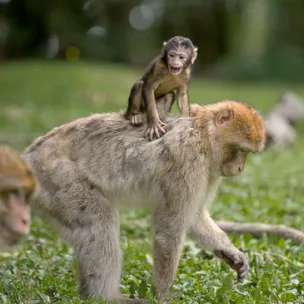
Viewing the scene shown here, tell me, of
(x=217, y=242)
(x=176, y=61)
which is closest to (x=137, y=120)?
(x=176, y=61)

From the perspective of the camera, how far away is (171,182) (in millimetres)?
5141

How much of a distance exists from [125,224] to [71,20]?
2076 cm

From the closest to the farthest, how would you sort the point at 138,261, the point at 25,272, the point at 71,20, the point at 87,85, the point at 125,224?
the point at 25,272
the point at 138,261
the point at 125,224
the point at 87,85
the point at 71,20

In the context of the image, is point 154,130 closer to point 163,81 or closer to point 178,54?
point 163,81

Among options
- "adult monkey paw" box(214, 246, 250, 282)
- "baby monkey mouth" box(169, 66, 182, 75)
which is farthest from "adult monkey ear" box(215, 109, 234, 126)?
"adult monkey paw" box(214, 246, 250, 282)

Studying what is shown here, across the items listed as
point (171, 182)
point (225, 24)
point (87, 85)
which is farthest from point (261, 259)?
point (225, 24)

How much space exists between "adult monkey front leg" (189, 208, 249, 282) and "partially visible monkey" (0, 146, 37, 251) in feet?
6.71

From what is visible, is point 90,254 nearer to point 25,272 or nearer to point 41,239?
point 25,272

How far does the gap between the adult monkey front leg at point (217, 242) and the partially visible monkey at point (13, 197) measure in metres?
2.05

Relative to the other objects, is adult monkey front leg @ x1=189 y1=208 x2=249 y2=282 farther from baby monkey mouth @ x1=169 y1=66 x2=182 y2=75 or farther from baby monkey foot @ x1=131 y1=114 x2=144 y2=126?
baby monkey mouth @ x1=169 y1=66 x2=182 y2=75

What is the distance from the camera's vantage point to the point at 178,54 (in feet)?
18.3

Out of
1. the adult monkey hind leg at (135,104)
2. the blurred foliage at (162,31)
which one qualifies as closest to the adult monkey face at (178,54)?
the adult monkey hind leg at (135,104)

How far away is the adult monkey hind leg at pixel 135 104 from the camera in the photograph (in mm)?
5520

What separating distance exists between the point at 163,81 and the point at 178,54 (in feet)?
0.83
